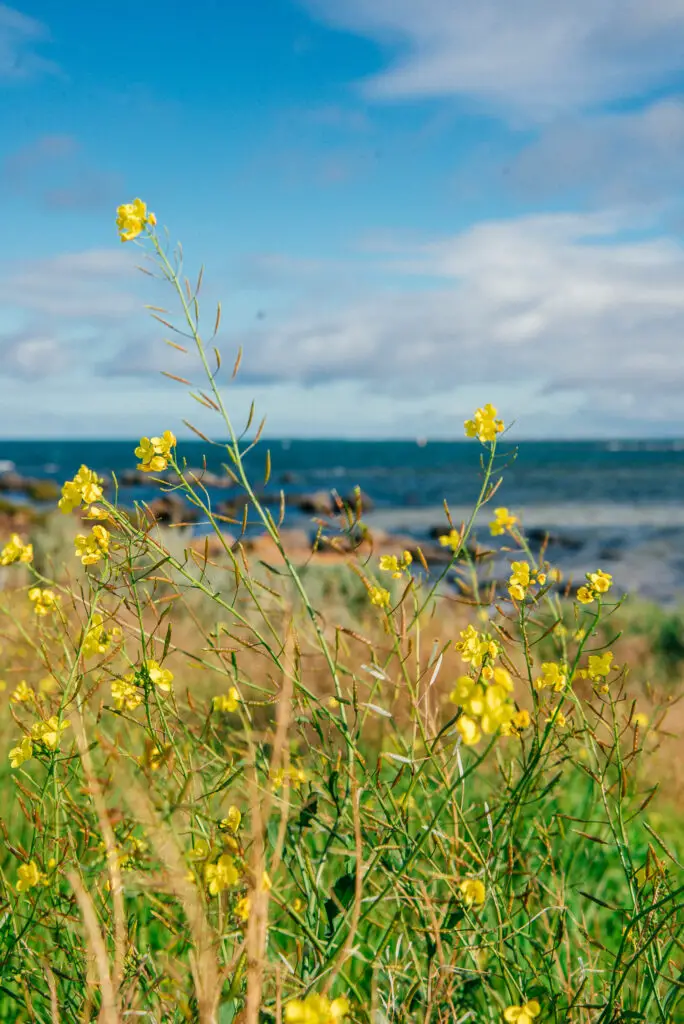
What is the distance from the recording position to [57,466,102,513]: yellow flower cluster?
1.51 m

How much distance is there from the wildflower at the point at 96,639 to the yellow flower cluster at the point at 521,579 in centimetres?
86

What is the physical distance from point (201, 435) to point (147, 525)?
241mm

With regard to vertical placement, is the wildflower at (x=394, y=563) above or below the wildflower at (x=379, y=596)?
above

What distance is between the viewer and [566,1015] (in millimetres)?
1565

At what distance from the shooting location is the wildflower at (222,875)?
3.99 ft

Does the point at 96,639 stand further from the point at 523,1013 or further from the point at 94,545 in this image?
the point at 523,1013

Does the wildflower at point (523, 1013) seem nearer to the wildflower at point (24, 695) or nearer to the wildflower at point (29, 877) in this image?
the wildflower at point (29, 877)

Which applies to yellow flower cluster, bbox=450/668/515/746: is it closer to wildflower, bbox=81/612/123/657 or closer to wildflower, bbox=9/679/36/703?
wildflower, bbox=81/612/123/657

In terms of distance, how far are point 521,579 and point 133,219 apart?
1.07 m

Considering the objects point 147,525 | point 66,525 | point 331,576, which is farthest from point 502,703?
point 66,525

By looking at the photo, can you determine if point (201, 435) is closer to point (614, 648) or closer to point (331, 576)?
point (614, 648)

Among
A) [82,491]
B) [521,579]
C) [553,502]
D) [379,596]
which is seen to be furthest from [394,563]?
[553,502]

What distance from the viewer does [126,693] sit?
1.68 m

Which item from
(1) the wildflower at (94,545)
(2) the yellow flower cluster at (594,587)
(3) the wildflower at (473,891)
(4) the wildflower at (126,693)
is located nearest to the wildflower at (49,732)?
(4) the wildflower at (126,693)
